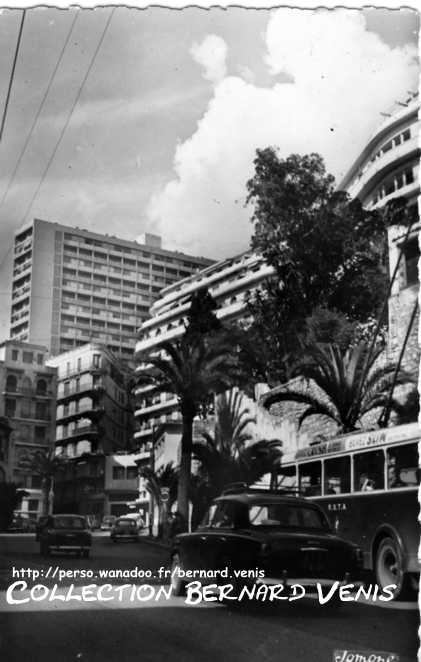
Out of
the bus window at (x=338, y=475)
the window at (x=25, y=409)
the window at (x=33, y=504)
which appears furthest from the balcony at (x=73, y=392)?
the bus window at (x=338, y=475)

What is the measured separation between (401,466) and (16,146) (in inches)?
249

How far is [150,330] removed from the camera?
39.0ft

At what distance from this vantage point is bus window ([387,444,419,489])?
9.57 metres

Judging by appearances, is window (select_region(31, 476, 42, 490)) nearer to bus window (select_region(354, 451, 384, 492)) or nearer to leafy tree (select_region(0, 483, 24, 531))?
leafy tree (select_region(0, 483, 24, 531))

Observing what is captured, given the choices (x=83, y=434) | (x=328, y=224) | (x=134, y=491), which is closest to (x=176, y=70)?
(x=83, y=434)

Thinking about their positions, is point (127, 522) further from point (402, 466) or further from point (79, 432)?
point (402, 466)

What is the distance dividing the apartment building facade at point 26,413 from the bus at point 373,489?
3935mm

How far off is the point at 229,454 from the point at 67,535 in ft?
10.4

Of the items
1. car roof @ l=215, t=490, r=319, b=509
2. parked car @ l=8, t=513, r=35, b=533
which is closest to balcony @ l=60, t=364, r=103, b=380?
parked car @ l=8, t=513, r=35, b=533

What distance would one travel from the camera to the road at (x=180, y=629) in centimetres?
706

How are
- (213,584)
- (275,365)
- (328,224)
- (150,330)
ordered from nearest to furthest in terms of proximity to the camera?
(213,584) → (150,330) → (275,365) → (328,224)

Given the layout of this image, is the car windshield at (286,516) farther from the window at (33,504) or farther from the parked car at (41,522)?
the window at (33,504)

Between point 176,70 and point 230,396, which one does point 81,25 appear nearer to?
point 176,70

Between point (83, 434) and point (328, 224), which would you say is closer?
point (83, 434)
